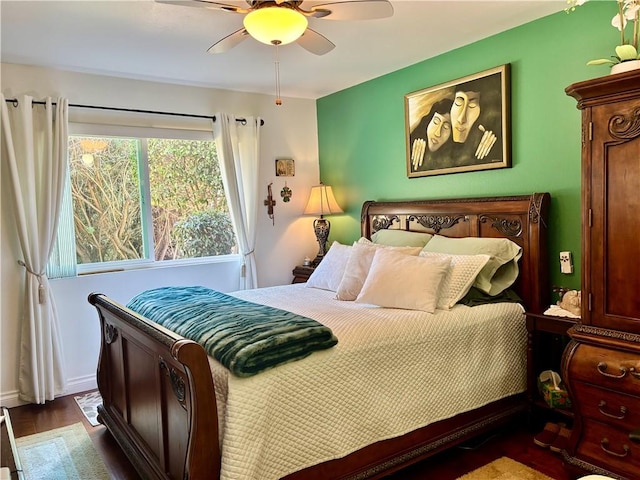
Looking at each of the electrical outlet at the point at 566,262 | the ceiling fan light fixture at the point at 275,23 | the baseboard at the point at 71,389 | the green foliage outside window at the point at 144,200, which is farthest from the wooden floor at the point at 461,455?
the ceiling fan light fixture at the point at 275,23

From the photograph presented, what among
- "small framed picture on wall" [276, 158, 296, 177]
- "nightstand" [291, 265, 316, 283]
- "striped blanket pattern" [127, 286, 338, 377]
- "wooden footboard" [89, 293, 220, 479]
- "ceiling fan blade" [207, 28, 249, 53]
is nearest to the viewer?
"wooden footboard" [89, 293, 220, 479]

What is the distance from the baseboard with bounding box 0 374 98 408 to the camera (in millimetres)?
3408

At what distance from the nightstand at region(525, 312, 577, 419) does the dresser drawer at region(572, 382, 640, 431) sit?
357mm

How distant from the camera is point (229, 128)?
14.0 ft

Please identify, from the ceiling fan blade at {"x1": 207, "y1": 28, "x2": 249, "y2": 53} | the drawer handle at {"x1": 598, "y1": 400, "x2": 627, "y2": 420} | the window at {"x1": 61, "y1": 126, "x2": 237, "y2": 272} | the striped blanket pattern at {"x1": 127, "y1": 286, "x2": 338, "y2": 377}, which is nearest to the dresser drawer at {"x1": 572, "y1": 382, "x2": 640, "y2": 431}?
the drawer handle at {"x1": 598, "y1": 400, "x2": 627, "y2": 420}

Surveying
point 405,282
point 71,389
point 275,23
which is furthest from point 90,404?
point 275,23

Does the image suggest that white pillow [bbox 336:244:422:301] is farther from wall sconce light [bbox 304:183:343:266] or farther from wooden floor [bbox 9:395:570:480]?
wall sconce light [bbox 304:183:343:266]

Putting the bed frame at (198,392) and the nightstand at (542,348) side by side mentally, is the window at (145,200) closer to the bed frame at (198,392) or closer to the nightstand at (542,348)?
the bed frame at (198,392)

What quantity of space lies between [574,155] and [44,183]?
361 centimetres

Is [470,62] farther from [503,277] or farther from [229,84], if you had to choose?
[229,84]

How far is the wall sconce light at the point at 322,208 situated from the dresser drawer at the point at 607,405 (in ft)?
8.85

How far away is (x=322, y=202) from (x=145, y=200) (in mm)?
1624

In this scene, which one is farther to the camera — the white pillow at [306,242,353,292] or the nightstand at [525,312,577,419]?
the white pillow at [306,242,353,292]

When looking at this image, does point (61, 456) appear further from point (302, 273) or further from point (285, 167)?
point (285, 167)
